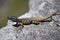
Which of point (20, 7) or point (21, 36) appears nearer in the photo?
point (21, 36)

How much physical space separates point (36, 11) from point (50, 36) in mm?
1181

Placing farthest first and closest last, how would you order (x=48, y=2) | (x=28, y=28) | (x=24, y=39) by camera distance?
(x=48, y=2) < (x=28, y=28) < (x=24, y=39)

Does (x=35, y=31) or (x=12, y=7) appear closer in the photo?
(x=35, y=31)

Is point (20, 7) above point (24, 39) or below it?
above

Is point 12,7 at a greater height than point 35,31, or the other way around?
point 12,7

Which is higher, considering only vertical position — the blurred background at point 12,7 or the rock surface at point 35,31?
the blurred background at point 12,7

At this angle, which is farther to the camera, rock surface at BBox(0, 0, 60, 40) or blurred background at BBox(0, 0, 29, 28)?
blurred background at BBox(0, 0, 29, 28)

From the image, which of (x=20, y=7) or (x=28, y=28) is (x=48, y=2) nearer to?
(x=28, y=28)

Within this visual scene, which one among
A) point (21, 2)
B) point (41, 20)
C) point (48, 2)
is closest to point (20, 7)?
point (21, 2)

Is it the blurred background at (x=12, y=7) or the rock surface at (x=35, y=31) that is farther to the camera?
the blurred background at (x=12, y=7)

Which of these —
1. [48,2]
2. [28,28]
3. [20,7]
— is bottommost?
[28,28]

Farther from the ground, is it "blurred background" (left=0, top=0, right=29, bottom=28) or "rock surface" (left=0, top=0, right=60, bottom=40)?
"blurred background" (left=0, top=0, right=29, bottom=28)

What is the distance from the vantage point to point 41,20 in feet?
13.4

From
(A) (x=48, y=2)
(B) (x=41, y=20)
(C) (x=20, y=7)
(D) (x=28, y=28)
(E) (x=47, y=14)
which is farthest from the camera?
(C) (x=20, y=7)
